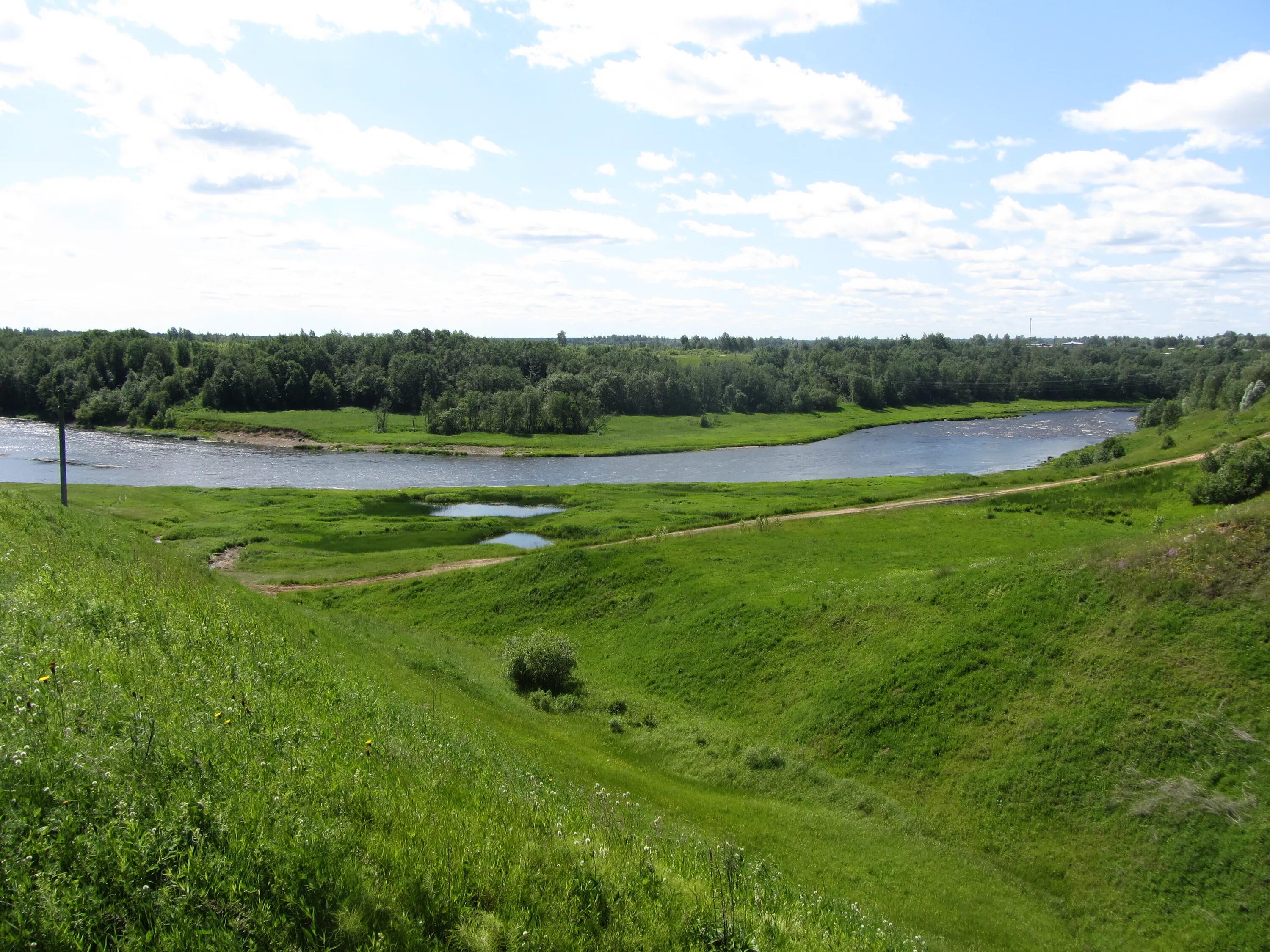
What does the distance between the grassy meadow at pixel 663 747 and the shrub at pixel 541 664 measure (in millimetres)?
740

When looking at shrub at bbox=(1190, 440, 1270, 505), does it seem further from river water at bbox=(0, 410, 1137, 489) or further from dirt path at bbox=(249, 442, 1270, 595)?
river water at bbox=(0, 410, 1137, 489)

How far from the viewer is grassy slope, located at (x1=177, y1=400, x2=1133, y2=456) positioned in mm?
131875

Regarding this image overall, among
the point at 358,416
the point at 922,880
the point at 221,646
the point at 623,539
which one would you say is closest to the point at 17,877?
the point at 221,646

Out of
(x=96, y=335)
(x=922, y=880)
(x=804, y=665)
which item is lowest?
(x=922, y=880)

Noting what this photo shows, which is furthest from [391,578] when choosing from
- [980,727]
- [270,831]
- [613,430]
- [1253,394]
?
[613,430]

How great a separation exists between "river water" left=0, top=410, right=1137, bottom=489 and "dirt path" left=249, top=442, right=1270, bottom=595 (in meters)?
36.7

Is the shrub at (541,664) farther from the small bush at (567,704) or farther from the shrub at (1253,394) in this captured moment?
the shrub at (1253,394)

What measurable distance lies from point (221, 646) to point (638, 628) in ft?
73.3

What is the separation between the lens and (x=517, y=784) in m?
12.5

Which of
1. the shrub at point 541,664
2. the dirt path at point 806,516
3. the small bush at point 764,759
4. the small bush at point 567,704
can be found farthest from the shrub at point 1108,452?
the small bush at point 567,704

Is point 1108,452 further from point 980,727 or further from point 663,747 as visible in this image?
point 663,747

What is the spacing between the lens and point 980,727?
2192 centimetres

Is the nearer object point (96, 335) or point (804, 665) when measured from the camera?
point (804, 665)

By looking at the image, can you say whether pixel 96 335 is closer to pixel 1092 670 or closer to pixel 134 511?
pixel 134 511
